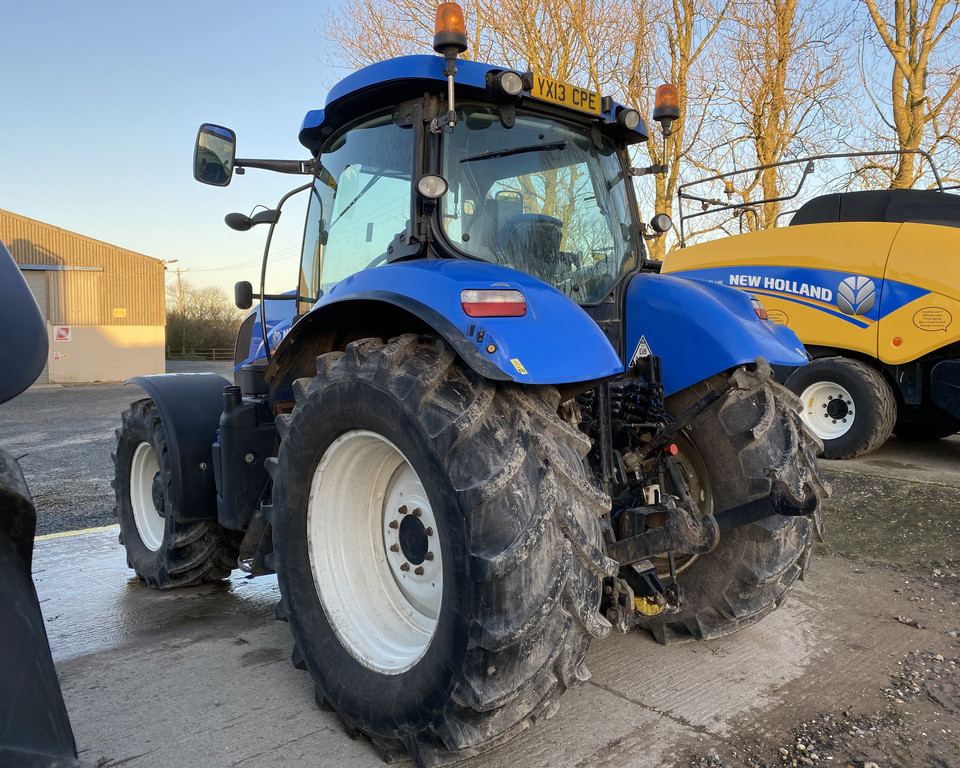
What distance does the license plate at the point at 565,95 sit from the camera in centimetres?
279

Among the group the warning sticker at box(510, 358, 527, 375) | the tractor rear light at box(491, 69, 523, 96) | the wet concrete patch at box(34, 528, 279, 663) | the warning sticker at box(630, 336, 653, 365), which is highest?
the tractor rear light at box(491, 69, 523, 96)

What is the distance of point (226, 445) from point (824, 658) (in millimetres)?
2693

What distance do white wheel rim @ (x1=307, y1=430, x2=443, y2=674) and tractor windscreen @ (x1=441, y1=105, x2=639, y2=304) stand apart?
2.90ft

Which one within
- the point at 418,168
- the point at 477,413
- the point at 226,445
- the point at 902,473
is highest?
the point at 418,168

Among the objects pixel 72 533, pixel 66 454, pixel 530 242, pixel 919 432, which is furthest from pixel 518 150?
pixel 66 454

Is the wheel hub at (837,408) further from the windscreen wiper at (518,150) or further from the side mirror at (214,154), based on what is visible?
the side mirror at (214,154)

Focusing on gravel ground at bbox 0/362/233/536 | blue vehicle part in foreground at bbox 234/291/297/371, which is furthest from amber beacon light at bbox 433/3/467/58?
gravel ground at bbox 0/362/233/536

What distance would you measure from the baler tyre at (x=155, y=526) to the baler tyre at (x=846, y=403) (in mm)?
4890

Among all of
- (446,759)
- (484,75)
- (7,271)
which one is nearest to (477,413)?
(446,759)

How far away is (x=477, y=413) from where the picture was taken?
2.05 meters

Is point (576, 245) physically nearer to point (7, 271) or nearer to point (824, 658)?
point (824, 658)

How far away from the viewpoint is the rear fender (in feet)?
6.66

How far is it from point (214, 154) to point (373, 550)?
188 cm

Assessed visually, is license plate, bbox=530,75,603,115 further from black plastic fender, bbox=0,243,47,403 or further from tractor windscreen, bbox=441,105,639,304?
black plastic fender, bbox=0,243,47,403
